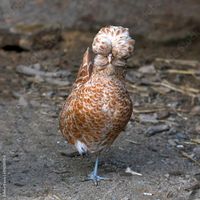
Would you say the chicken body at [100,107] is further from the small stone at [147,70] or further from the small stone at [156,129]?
the small stone at [147,70]

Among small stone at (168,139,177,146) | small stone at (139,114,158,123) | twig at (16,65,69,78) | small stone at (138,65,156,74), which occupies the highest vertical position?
small stone at (138,65,156,74)

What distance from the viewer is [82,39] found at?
7617 mm

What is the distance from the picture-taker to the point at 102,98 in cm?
471

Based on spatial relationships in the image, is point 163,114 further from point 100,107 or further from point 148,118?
point 100,107

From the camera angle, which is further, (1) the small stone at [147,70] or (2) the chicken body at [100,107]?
(1) the small stone at [147,70]

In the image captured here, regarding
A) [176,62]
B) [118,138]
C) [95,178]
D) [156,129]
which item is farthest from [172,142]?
[176,62]

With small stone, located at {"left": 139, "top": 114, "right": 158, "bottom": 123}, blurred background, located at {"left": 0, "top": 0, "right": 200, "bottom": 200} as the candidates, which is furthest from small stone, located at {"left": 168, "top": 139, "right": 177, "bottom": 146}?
small stone, located at {"left": 139, "top": 114, "right": 158, "bottom": 123}

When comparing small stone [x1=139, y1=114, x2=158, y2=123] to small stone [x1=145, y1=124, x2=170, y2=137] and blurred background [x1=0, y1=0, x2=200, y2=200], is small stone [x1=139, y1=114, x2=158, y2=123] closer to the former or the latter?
blurred background [x1=0, y1=0, x2=200, y2=200]

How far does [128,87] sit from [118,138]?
45.5 inches

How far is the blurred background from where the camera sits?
16.2 feet

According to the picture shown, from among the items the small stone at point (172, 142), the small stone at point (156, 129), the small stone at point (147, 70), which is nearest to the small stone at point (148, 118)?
the small stone at point (156, 129)

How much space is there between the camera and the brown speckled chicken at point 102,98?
454 centimetres

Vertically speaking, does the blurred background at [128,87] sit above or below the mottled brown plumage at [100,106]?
below

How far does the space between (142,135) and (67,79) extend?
1259 millimetres
